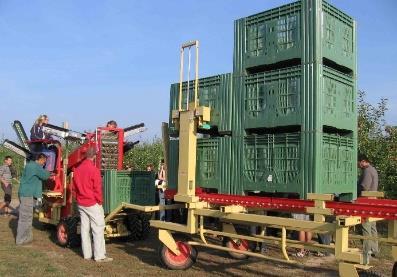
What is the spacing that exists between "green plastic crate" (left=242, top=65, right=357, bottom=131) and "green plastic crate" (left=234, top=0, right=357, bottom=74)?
174mm

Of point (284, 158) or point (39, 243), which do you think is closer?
point (284, 158)

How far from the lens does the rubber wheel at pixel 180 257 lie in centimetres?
710

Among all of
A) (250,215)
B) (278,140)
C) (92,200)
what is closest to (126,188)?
(92,200)

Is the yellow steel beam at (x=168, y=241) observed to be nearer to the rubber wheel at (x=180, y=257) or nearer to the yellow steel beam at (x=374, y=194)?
the rubber wheel at (x=180, y=257)

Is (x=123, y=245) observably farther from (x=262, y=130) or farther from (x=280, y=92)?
(x=280, y=92)

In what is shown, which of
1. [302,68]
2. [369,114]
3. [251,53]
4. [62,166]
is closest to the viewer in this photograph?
[302,68]

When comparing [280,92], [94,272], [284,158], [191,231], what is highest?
[280,92]

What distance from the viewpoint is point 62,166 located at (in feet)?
32.0

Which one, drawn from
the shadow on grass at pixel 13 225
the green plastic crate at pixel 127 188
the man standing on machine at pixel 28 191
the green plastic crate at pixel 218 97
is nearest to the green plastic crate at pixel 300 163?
the green plastic crate at pixel 218 97

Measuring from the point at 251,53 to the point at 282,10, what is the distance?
2.26ft

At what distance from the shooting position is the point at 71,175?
376 inches

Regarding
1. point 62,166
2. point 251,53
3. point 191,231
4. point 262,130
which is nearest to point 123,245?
point 62,166

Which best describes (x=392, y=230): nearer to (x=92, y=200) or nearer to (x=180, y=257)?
(x=180, y=257)

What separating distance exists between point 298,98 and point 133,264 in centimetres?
381
